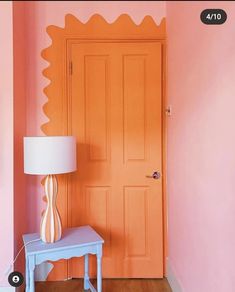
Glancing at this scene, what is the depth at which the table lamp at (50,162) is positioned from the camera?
66.4 inches

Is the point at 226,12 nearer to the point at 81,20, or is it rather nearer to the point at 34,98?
the point at 81,20

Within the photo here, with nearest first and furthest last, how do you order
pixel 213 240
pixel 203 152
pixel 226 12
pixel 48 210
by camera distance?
pixel 226 12 → pixel 213 240 → pixel 203 152 → pixel 48 210

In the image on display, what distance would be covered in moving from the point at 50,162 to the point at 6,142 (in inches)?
18.3

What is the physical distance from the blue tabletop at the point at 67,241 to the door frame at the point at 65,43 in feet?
1.22

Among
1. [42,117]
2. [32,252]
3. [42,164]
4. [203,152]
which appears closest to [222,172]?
[203,152]

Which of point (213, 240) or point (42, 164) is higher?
point (42, 164)

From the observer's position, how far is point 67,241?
1.78 m

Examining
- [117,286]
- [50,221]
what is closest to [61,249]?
[50,221]

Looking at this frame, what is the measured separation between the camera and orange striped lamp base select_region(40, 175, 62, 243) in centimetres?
176

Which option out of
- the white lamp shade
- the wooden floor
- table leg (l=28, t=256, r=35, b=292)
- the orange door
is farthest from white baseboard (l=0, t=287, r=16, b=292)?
the white lamp shade

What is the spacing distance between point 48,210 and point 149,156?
3.11 feet

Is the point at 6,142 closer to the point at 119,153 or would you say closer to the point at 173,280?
the point at 119,153

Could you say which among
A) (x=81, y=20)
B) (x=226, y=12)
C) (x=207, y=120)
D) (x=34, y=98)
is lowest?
(x=207, y=120)

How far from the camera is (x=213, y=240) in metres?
1.30
